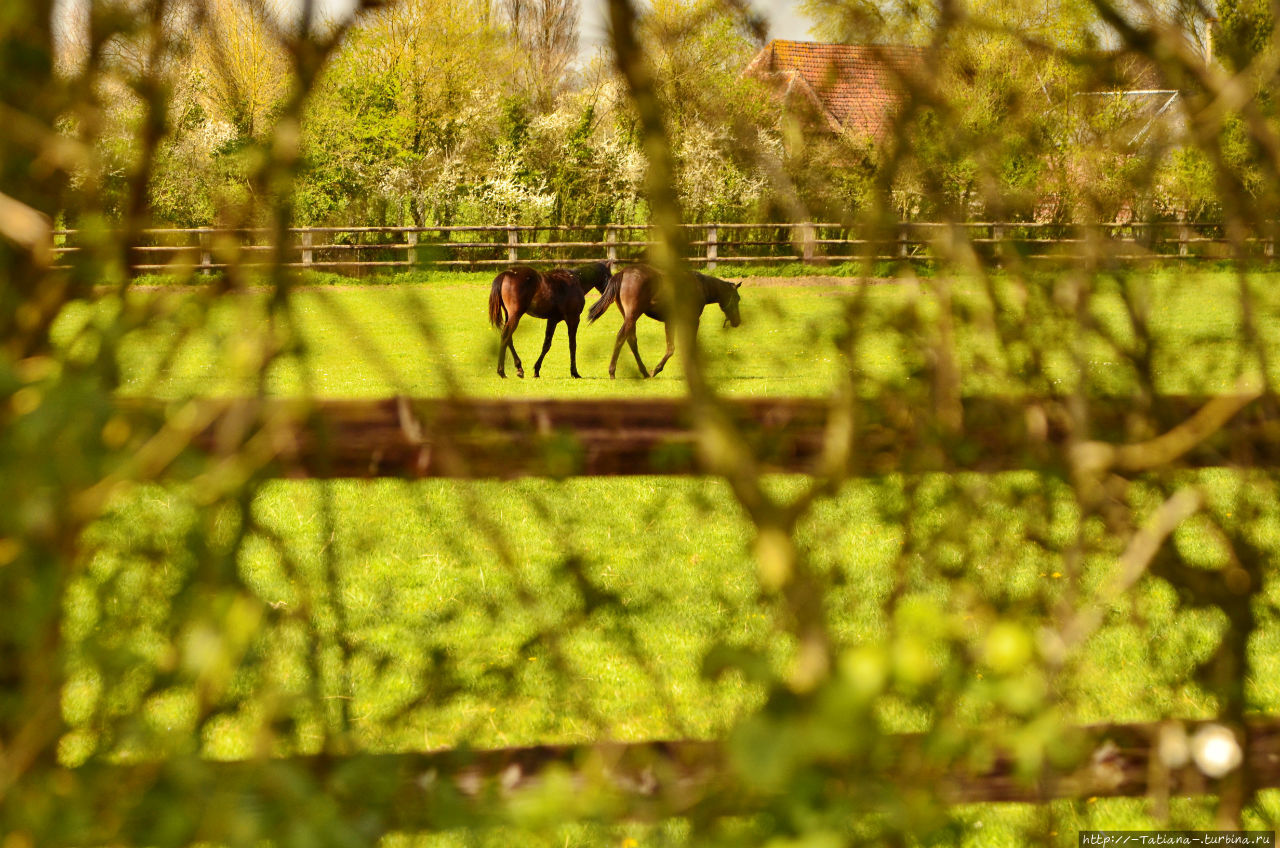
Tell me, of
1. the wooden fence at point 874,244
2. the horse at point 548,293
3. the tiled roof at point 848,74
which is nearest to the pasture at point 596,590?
the wooden fence at point 874,244

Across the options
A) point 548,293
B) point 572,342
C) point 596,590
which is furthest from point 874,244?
point 548,293

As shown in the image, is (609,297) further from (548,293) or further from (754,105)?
(754,105)

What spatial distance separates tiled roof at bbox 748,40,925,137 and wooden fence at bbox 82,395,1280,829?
0.42 metres

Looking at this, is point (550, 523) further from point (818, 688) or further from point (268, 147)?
point (818, 688)

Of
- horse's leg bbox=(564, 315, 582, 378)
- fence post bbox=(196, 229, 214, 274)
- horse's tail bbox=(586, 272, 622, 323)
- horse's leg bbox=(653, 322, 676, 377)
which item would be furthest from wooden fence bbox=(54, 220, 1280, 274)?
horse's tail bbox=(586, 272, 622, 323)

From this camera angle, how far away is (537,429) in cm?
130

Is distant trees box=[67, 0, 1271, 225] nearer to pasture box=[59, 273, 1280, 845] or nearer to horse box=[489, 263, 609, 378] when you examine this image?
pasture box=[59, 273, 1280, 845]

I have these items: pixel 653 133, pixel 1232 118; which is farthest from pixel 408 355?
pixel 653 133

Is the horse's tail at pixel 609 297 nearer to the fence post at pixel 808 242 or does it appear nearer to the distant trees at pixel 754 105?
the distant trees at pixel 754 105

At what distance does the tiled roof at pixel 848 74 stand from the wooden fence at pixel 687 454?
417 millimetres

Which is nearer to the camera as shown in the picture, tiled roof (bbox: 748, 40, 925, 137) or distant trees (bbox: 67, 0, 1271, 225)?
distant trees (bbox: 67, 0, 1271, 225)

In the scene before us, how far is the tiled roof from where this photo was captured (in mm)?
1352

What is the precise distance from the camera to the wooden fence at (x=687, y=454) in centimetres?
124

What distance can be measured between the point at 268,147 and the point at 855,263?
2.41ft
